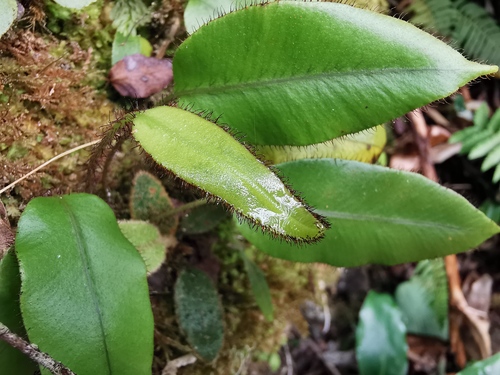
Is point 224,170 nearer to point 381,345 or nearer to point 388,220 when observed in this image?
point 388,220

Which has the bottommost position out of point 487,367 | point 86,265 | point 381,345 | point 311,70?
point 381,345

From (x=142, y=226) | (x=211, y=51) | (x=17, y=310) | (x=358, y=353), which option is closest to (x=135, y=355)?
(x=17, y=310)

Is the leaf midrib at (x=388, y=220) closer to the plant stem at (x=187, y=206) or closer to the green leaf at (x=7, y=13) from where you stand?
the plant stem at (x=187, y=206)

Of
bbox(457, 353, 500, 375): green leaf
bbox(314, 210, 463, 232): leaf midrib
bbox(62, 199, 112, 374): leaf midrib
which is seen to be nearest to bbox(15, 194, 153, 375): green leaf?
bbox(62, 199, 112, 374): leaf midrib

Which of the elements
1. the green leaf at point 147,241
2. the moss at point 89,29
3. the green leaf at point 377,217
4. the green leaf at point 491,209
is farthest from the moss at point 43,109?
the green leaf at point 491,209

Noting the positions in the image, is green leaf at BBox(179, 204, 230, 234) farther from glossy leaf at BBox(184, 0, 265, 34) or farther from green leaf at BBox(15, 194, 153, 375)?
glossy leaf at BBox(184, 0, 265, 34)

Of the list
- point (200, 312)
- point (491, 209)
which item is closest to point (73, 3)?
point (200, 312)
